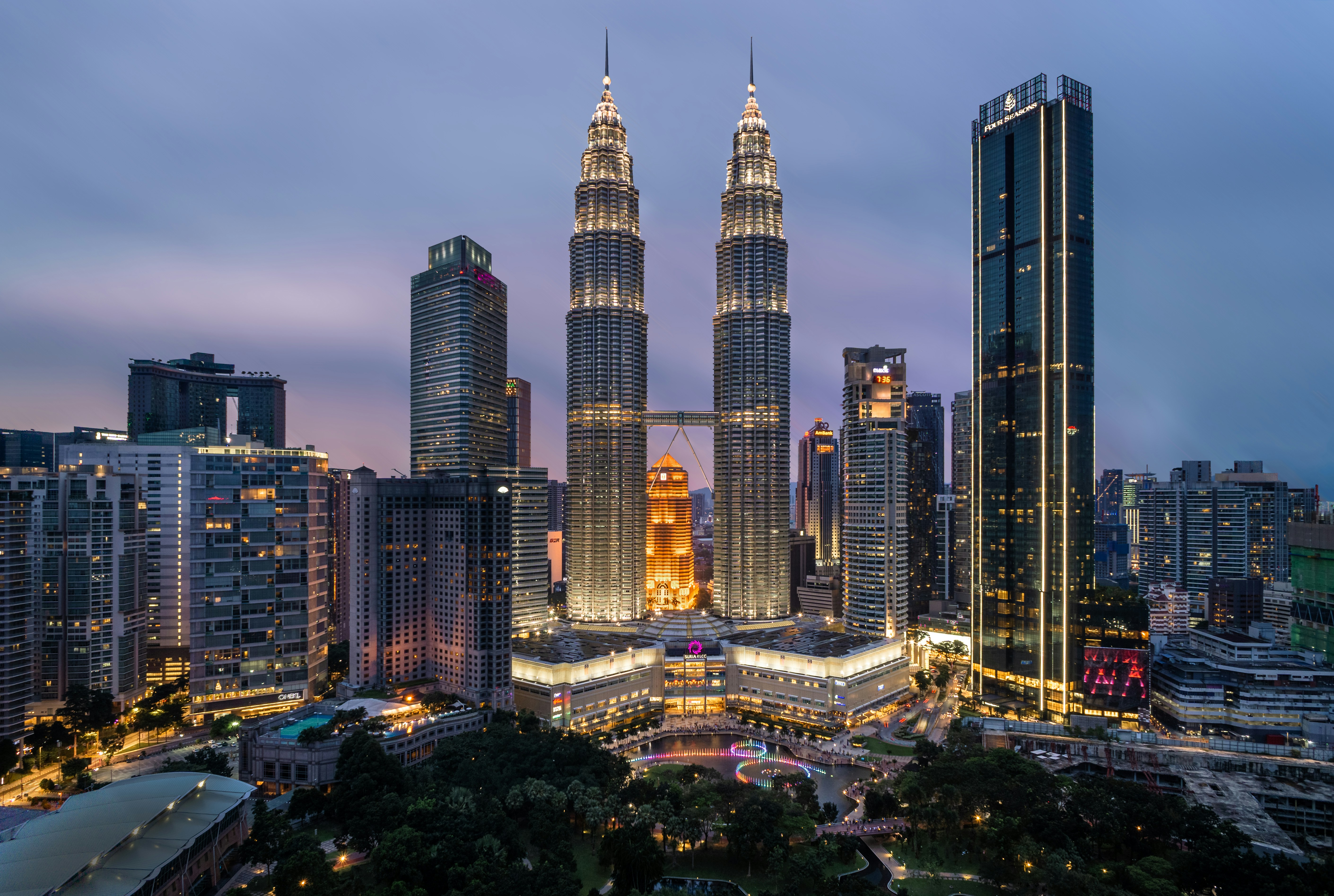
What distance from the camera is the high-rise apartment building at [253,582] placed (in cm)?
8300

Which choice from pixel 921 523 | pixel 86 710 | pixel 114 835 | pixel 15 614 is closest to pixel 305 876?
pixel 114 835

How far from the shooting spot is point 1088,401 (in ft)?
285

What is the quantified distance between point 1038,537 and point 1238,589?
68355 millimetres

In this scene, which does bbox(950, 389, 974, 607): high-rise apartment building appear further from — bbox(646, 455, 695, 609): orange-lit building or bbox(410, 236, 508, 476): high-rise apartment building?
bbox(410, 236, 508, 476): high-rise apartment building

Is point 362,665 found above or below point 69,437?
below

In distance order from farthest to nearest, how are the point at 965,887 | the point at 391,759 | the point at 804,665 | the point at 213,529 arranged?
1. the point at 804,665
2. the point at 213,529
3. the point at 391,759
4. the point at 965,887

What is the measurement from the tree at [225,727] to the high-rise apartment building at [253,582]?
225 centimetres

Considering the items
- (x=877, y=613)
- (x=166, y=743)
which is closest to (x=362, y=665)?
(x=166, y=743)

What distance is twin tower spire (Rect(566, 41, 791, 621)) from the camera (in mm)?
122000

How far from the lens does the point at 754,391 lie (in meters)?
123

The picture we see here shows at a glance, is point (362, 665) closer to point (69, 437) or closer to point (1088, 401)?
point (69, 437)

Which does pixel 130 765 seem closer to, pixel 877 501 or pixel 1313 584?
pixel 877 501

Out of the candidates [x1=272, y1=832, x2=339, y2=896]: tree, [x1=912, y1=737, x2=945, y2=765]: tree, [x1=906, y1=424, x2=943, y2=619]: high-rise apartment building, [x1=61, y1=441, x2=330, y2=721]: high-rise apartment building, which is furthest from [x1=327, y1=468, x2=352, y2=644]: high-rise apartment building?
[x1=906, y1=424, x2=943, y2=619]: high-rise apartment building

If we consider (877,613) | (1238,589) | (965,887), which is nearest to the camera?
(965,887)
